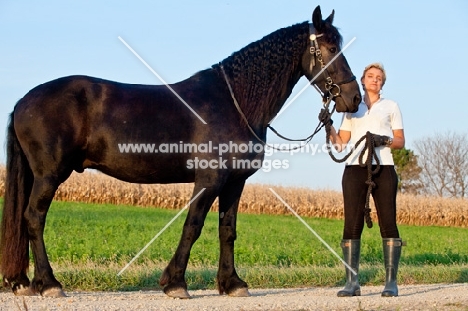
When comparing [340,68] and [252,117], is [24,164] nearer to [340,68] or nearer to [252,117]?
[252,117]

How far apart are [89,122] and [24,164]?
882mm

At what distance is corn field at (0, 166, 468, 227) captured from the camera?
114 ft

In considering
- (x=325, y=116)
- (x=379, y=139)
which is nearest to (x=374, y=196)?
(x=379, y=139)

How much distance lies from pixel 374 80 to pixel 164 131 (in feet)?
8.00

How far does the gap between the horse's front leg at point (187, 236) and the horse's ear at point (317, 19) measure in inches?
81.7

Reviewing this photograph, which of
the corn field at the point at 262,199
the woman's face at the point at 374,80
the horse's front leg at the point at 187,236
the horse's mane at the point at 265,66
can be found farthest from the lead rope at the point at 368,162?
the corn field at the point at 262,199

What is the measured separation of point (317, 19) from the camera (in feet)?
23.7

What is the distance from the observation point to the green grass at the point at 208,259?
8945 millimetres

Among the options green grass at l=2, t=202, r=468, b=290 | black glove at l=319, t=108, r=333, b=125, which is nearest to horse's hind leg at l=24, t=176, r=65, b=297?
green grass at l=2, t=202, r=468, b=290

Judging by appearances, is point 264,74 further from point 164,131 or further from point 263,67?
point 164,131

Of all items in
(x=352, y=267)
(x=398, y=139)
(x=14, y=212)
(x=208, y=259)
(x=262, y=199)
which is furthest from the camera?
(x=262, y=199)

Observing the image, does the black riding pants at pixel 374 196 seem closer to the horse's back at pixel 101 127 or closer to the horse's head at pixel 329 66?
the horse's head at pixel 329 66

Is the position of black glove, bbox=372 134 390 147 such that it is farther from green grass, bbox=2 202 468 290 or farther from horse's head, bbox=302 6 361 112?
green grass, bbox=2 202 468 290

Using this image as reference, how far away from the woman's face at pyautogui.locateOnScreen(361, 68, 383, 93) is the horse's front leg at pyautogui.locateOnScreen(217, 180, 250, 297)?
1.80 meters
